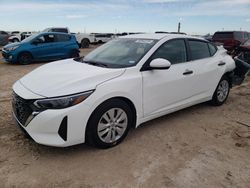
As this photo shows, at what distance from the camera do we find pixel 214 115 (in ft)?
17.5

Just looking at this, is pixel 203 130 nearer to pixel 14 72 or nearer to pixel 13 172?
pixel 13 172

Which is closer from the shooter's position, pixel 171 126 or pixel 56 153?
pixel 56 153

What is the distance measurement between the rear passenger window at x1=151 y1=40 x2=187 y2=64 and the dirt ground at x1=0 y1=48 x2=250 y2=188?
1119 mm

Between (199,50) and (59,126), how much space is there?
3190 millimetres

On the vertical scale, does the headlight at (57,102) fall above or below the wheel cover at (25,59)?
above

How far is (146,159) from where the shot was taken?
355 centimetres

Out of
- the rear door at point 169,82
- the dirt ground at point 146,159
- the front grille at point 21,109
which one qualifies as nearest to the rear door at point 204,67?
the rear door at point 169,82

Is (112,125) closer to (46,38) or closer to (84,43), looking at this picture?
(46,38)

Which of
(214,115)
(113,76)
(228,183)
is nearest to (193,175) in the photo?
(228,183)

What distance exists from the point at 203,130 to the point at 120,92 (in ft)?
5.69

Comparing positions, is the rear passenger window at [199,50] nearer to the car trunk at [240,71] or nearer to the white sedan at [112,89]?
the white sedan at [112,89]

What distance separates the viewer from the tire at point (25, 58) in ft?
39.2

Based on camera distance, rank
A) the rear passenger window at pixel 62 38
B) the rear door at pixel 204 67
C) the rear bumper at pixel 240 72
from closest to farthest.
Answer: the rear door at pixel 204 67 → the rear bumper at pixel 240 72 → the rear passenger window at pixel 62 38

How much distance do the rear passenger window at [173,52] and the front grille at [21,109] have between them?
194 centimetres
